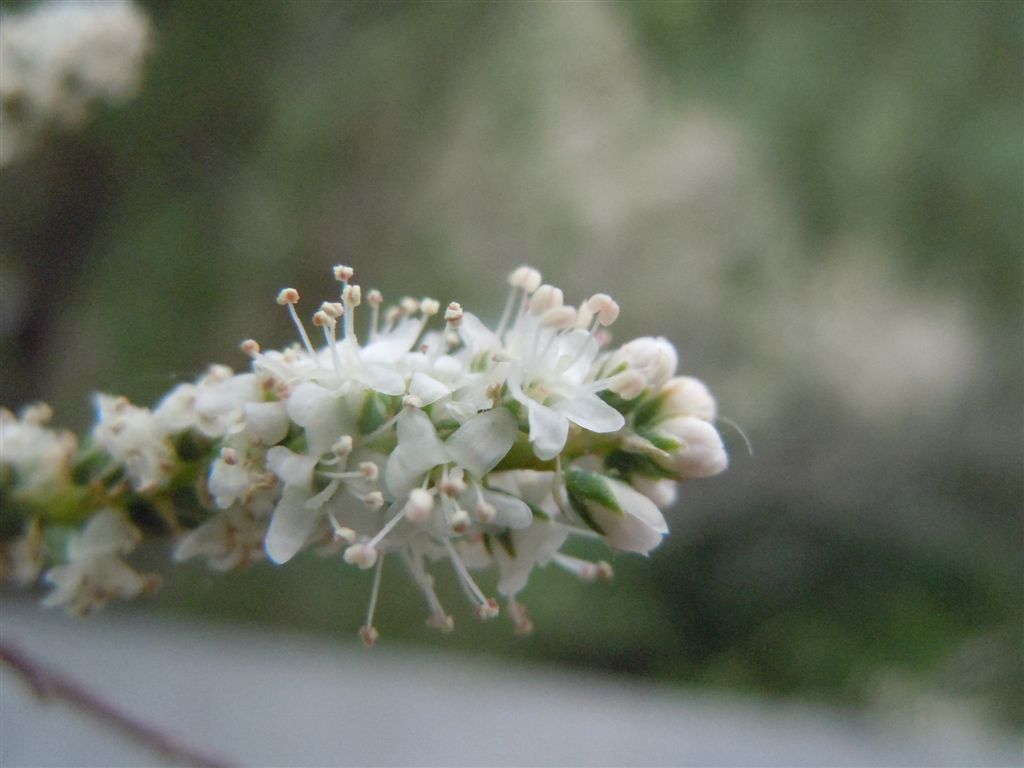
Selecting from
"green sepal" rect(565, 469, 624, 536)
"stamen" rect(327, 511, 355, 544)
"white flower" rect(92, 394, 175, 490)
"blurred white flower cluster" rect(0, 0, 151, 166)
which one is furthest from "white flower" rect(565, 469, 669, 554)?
"blurred white flower cluster" rect(0, 0, 151, 166)

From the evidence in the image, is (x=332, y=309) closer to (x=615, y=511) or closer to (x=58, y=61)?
(x=615, y=511)

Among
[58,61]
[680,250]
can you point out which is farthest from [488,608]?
[680,250]

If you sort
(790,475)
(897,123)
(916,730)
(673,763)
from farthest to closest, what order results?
(790,475) < (897,123) < (916,730) < (673,763)

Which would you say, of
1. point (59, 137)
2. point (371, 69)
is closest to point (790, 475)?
point (371, 69)

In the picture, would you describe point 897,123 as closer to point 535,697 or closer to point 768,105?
point 768,105

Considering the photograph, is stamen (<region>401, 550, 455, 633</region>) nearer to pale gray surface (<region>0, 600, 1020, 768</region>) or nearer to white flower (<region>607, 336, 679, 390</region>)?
white flower (<region>607, 336, 679, 390</region>)

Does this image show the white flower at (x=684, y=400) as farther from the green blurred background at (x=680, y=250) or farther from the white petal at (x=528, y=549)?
the green blurred background at (x=680, y=250)
